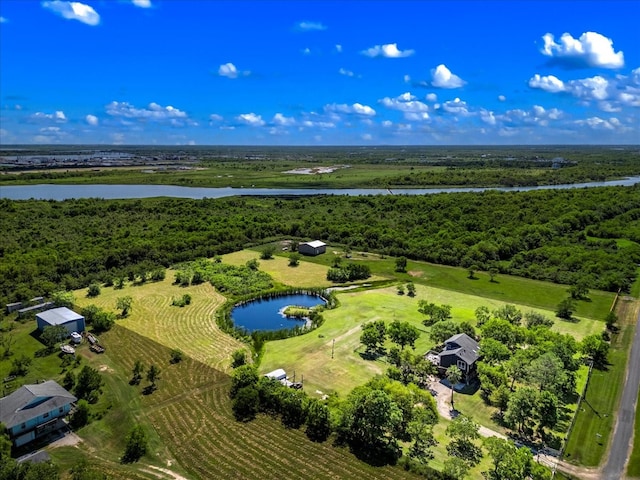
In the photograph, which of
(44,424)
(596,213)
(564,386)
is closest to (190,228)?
(44,424)

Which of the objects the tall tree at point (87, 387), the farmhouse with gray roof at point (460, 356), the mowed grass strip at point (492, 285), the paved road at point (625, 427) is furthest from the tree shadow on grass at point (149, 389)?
the mowed grass strip at point (492, 285)

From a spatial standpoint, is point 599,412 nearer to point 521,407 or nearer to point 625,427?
point 625,427

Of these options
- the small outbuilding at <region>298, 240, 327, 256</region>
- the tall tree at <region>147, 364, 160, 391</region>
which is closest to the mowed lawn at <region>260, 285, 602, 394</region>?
the tall tree at <region>147, 364, 160, 391</region>

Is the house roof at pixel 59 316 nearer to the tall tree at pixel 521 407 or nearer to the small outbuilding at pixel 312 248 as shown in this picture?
the small outbuilding at pixel 312 248

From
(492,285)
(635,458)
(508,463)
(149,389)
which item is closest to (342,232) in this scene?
(492,285)

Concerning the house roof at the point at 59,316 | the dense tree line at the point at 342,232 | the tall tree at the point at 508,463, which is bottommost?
the tall tree at the point at 508,463

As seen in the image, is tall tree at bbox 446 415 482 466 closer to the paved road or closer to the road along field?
the road along field
